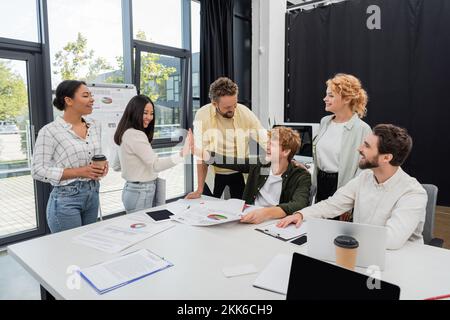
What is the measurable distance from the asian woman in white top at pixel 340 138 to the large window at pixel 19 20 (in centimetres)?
271

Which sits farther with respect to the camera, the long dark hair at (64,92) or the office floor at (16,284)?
the office floor at (16,284)

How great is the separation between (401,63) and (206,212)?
123 inches

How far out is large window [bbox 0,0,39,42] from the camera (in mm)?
2945

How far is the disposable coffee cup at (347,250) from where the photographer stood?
3.81ft

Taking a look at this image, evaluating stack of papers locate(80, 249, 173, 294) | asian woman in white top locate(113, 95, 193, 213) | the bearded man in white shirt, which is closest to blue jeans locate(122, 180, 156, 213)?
asian woman in white top locate(113, 95, 193, 213)

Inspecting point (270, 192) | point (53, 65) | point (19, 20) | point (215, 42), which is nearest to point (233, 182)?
point (270, 192)

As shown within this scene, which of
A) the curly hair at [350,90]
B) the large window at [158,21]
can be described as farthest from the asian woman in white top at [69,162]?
the large window at [158,21]

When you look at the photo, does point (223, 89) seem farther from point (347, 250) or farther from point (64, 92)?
point (347, 250)

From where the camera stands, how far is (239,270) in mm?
1232

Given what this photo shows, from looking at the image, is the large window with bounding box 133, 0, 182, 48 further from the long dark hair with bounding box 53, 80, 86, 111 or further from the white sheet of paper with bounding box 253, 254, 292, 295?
the white sheet of paper with bounding box 253, 254, 292, 295

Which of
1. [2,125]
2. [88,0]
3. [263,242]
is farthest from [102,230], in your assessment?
[88,0]

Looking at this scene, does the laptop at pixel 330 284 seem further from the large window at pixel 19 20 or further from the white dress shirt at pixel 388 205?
the large window at pixel 19 20

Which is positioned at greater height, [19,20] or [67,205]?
[19,20]

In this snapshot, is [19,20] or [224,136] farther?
[19,20]
